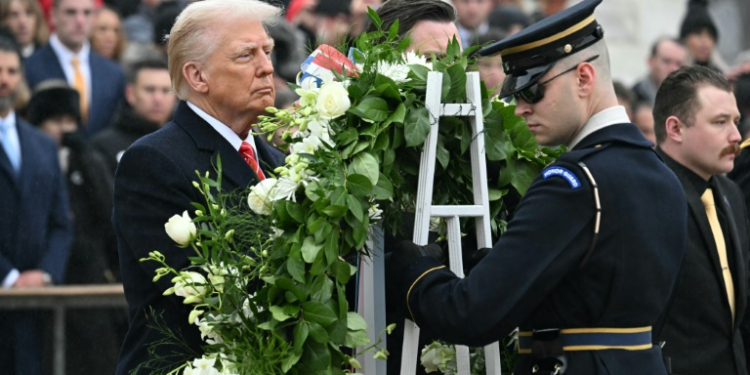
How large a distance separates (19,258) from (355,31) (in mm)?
2869

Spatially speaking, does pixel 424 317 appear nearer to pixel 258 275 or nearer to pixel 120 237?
pixel 258 275

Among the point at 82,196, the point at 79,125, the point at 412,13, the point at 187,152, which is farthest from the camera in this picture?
the point at 79,125

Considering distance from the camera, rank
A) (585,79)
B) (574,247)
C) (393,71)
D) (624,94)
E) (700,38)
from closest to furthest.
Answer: (574,247), (585,79), (393,71), (624,94), (700,38)

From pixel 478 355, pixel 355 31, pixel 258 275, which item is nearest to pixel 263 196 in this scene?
pixel 258 275

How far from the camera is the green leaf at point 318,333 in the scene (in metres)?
3.86

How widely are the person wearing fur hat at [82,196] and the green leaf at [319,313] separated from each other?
3707 millimetres

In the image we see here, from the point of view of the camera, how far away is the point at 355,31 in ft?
29.2

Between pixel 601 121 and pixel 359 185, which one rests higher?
pixel 601 121

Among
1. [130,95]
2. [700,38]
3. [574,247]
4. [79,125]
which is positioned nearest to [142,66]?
[130,95]

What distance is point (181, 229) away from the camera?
389 cm

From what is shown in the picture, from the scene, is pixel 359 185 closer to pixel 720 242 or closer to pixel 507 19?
pixel 720 242

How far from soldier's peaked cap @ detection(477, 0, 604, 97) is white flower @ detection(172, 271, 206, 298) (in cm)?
117

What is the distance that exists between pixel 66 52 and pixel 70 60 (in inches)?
2.5

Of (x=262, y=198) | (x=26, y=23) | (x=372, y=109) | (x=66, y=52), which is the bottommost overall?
(x=262, y=198)
